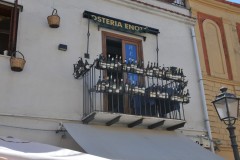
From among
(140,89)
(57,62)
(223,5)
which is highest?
(223,5)

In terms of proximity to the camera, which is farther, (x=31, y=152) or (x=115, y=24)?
(x=115, y=24)

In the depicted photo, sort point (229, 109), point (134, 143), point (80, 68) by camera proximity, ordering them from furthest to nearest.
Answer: point (80, 68), point (134, 143), point (229, 109)

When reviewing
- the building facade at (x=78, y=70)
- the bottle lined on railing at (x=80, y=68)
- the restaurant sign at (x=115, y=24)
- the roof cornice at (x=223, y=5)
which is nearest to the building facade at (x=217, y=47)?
the roof cornice at (x=223, y=5)

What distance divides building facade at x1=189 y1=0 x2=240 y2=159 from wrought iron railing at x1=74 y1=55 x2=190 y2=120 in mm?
1789

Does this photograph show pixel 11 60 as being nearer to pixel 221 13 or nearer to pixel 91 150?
pixel 91 150

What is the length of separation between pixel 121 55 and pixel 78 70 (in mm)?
1613

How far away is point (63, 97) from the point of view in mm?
8000

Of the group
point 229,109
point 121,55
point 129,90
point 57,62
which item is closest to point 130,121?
point 129,90

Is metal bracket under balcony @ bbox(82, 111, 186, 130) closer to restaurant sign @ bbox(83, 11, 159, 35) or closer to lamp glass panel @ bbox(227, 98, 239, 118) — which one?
lamp glass panel @ bbox(227, 98, 239, 118)

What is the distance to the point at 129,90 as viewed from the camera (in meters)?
7.98

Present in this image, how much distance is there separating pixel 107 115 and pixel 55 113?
112 cm

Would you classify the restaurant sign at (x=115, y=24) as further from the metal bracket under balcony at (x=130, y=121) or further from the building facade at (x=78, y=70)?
the metal bracket under balcony at (x=130, y=121)

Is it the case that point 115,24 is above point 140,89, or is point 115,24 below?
above

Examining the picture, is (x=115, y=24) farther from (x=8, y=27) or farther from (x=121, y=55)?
(x=8, y=27)
